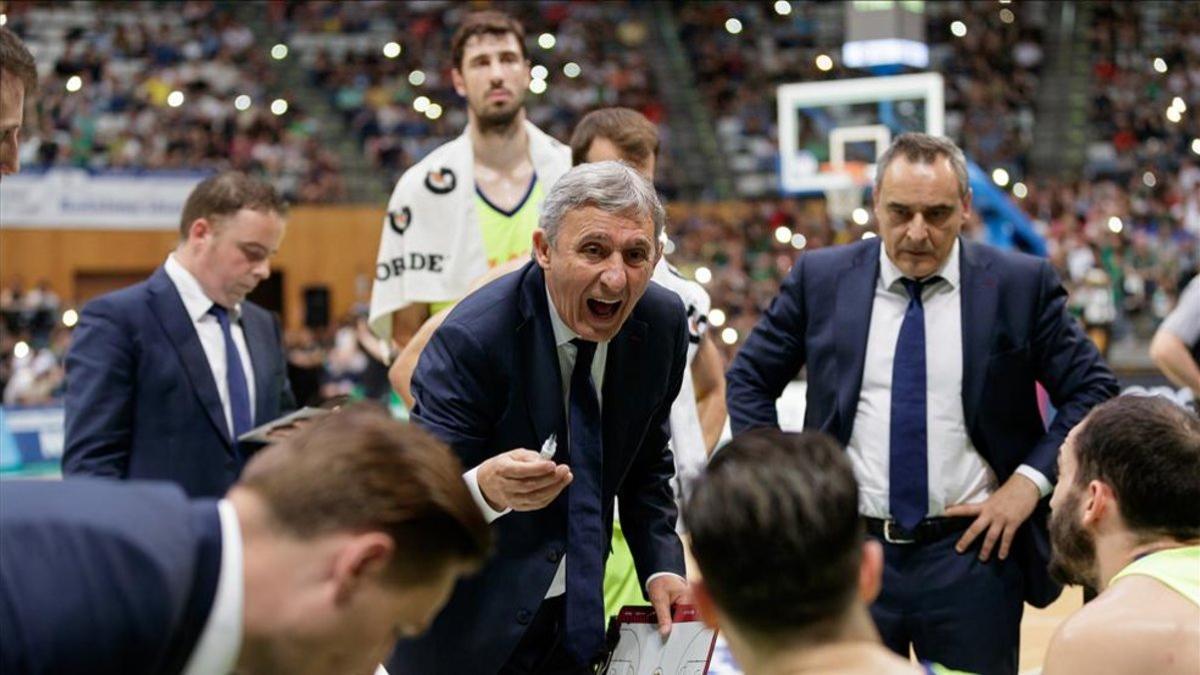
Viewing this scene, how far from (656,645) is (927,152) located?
1.77 m

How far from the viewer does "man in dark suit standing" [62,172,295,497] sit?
17.5ft

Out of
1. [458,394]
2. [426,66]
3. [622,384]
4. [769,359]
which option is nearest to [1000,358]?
[769,359]

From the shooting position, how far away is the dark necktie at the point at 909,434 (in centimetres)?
464

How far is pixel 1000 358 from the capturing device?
466 centimetres

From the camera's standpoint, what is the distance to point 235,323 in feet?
19.2

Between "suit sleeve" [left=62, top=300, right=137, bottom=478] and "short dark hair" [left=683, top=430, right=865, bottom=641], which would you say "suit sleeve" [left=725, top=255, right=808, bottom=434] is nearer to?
"suit sleeve" [left=62, top=300, right=137, bottom=478]

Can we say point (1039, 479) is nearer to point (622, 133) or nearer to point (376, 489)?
point (622, 133)

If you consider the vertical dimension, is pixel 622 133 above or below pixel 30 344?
above

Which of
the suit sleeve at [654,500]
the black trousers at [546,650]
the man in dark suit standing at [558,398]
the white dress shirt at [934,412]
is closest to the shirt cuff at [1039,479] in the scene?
the white dress shirt at [934,412]

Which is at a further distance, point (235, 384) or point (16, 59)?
point (235, 384)

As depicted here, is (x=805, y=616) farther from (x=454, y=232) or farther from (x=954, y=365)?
(x=454, y=232)

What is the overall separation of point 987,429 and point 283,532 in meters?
2.91

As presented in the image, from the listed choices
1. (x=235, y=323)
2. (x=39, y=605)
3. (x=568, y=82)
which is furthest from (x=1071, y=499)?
(x=568, y=82)

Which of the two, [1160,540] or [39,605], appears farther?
[1160,540]
